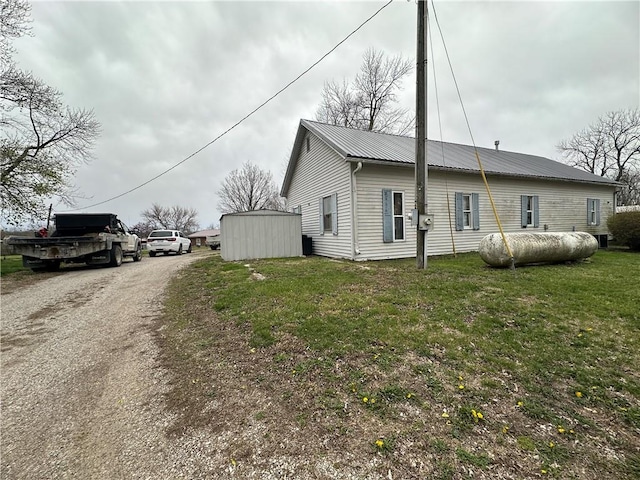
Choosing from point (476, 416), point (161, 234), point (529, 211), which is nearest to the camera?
point (476, 416)

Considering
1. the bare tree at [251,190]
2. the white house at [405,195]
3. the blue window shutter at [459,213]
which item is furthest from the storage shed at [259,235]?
the bare tree at [251,190]

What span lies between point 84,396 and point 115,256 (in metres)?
11.2

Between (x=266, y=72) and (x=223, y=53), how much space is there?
2.00 m

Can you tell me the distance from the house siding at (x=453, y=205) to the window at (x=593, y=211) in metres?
0.24

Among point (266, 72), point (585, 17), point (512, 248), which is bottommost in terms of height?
point (512, 248)

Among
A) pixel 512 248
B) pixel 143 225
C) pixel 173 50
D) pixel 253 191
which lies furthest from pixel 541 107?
pixel 143 225

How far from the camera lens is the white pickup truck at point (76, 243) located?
31.7 ft

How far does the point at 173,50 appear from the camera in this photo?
10383mm

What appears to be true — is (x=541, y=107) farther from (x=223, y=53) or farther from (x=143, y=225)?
(x=143, y=225)

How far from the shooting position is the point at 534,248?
293 inches

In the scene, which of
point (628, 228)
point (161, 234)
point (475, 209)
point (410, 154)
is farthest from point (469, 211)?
point (161, 234)

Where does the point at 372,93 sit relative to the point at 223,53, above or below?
above

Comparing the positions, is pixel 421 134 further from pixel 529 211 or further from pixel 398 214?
pixel 529 211

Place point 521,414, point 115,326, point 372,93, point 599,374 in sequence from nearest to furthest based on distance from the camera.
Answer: point 521,414 → point 599,374 → point 115,326 → point 372,93
